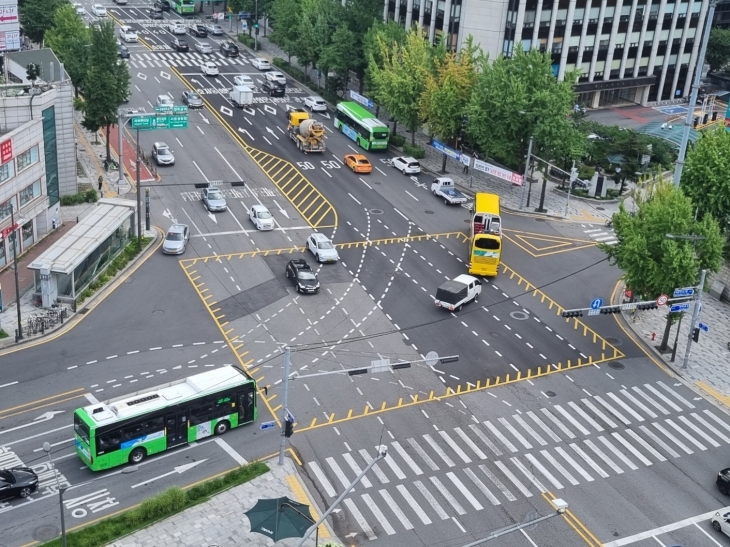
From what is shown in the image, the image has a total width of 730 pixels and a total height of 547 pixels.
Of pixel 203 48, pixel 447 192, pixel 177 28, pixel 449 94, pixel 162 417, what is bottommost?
pixel 162 417

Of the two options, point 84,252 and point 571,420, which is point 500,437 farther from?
point 84,252

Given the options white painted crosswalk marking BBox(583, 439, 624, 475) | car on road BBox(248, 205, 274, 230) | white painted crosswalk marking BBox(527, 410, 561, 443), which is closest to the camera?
white painted crosswalk marking BBox(583, 439, 624, 475)

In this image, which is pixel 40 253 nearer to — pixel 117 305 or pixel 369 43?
pixel 117 305

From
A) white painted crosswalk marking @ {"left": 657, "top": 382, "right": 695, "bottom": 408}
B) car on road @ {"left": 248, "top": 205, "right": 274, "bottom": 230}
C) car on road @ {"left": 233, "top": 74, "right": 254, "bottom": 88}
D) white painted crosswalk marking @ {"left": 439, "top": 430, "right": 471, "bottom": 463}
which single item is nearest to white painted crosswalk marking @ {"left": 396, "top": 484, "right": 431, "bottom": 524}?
white painted crosswalk marking @ {"left": 439, "top": 430, "right": 471, "bottom": 463}

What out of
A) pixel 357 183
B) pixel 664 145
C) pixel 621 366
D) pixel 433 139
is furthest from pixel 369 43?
pixel 621 366

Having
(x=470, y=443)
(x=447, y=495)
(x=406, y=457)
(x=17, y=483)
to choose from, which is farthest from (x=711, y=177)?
(x=17, y=483)

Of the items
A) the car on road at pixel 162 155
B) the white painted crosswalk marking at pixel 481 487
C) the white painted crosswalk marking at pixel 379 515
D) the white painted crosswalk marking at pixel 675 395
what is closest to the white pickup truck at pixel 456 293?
the white painted crosswalk marking at pixel 675 395

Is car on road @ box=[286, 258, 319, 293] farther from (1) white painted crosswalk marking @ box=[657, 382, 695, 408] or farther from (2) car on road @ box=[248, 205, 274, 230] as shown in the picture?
(1) white painted crosswalk marking @ box=[657, 382, 695, 408]
